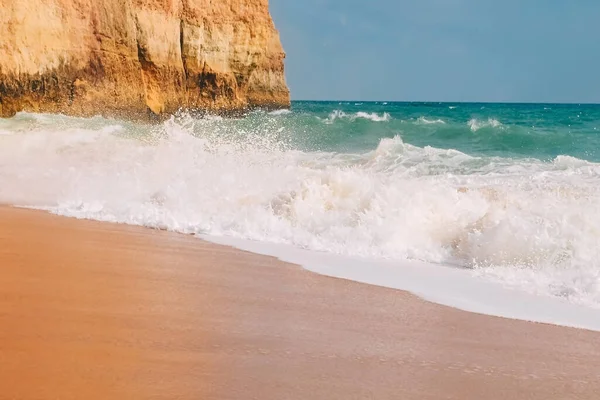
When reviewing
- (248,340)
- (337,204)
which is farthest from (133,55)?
(248,340)

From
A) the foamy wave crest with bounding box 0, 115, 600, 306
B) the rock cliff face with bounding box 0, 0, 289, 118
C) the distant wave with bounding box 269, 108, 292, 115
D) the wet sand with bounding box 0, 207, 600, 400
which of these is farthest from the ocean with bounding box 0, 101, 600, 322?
the distant wave with bounding box 269, 108, 292, 115

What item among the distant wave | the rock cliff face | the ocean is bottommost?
the distant wave

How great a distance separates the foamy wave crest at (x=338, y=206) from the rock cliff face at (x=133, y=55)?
1256 centimetres

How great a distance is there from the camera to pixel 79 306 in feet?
12.0

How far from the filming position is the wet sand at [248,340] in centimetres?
270

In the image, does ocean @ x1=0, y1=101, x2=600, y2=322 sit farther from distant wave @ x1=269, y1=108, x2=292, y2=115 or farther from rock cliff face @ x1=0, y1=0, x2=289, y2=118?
distant wave @ x1=269, y1=108, x2=292, y2=115

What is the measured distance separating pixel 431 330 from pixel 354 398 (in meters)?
1.14

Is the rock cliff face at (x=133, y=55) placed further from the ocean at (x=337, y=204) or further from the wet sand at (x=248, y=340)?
the wet sand at (x=248, y=340)

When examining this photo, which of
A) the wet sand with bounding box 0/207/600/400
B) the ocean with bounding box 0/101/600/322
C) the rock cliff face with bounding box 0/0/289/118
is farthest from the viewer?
the rock cliff face with bounding box 0/0/289/118

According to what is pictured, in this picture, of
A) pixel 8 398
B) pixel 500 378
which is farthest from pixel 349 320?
pixel 8 398

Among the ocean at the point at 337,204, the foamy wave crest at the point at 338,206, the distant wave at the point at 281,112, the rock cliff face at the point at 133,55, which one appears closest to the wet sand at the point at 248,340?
the ocean at the point at 337,204

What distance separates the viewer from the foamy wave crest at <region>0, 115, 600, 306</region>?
18.7ft

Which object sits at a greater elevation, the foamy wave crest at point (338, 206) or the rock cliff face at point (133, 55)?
the rock cliff face at point (133, 55)

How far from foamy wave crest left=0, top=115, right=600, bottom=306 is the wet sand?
1.39m
